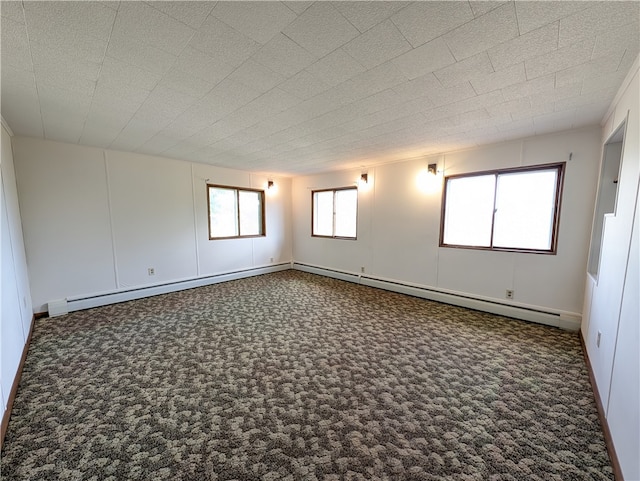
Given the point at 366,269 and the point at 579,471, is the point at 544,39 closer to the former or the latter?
the point at 579,471

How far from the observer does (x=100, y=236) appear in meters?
3.97

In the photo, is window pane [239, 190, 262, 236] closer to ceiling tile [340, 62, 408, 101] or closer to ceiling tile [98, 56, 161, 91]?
ceiling tile [98, 56, 161, 91]

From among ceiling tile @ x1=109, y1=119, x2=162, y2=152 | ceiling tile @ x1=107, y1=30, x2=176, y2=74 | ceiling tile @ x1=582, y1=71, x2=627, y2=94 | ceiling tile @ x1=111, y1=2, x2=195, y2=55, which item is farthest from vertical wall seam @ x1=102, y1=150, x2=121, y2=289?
ceiling tile @ x1=582, y1=71, x2=627, y2=94

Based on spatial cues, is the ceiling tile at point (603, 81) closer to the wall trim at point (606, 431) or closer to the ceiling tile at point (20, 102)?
the wall trim at point (606, 431)

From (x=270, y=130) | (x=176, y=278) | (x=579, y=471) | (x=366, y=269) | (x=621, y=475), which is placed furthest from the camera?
(x=366, y=269)

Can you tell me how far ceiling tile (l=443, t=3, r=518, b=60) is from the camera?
4.29 feet

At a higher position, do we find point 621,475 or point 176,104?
point 176,104

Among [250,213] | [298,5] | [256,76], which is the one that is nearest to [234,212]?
[250,213]

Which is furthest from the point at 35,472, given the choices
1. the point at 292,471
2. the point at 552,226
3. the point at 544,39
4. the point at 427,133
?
the point at 552,226

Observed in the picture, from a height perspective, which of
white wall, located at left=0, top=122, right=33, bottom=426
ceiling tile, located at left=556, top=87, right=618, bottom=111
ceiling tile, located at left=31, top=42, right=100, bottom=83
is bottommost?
white wall, located at left=0, top=122, right=33, bottom=426

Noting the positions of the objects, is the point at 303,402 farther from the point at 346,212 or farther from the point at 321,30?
the point at 346,212

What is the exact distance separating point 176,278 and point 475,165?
5.53 meters

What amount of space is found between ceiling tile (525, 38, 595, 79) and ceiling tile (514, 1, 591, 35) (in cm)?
36

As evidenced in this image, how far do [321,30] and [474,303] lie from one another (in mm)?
3972
